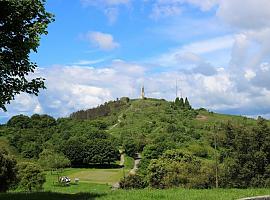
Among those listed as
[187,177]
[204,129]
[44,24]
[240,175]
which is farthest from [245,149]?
[204,129]

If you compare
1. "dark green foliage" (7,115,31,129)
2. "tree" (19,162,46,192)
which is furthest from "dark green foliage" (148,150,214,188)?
"dark green foliage" (7,115,31,129)

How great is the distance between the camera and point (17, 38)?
1534 cm

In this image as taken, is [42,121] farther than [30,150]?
Yes

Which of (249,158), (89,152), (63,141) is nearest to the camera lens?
(249,158)

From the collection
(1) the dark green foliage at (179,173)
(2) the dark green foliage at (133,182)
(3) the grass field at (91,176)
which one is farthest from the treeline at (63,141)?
(1) the dark green foliage at (179,173)

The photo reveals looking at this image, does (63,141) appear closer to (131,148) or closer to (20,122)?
(131,148)

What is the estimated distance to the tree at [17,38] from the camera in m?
14.8

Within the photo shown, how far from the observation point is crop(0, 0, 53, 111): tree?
14.8m

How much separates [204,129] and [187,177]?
116702 millimetres

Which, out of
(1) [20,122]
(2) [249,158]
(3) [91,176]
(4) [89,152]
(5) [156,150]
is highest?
(1) [20,122]

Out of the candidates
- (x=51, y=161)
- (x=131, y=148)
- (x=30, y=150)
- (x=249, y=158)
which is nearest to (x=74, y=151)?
(x=30, y=150)

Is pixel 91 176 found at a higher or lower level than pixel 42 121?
lower

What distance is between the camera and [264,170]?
45.1m

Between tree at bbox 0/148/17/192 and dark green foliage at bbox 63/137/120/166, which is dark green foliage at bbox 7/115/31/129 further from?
tree at bbox 0/148/17/192
